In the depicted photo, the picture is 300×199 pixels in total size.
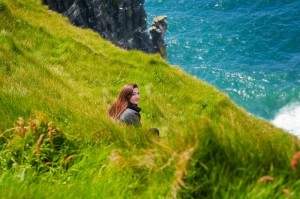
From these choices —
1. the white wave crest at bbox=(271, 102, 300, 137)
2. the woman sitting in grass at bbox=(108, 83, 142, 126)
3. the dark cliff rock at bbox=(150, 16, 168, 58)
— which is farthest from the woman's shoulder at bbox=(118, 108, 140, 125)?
the dark cliff rock at bbox=(150, 16, 168, 58)

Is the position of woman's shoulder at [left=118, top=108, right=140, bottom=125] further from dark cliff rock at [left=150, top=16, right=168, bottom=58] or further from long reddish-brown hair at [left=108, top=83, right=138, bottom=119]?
dark cliff rock at [left=150, top=16, right=168, bottom=58]

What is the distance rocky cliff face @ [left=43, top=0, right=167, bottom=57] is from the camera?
168 ft

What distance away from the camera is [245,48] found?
389 ft

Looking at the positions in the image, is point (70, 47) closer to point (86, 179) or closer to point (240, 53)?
point (86, 179)

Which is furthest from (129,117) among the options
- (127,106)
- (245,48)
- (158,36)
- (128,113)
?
(245,48)

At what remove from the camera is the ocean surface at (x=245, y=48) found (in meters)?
96.5

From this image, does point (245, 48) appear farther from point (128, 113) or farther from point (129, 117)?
point (129, 117)

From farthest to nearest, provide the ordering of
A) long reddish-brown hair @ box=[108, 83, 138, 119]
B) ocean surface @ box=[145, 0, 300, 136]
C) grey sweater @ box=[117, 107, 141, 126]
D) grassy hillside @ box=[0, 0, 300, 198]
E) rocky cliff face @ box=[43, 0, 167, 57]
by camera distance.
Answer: ocean surface @ box=[145, 0, 300, 136] → rocky cliff face @ box=[43, 0, 167, 57] → long reddish-brown hair @ box=[108, 83, 138, 119] → grey sweater @ box=[117, 107, 141, 126] → grassy hillside @ box=[0, 0, 300, 198]

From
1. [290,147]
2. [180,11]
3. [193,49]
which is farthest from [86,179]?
[180,11]

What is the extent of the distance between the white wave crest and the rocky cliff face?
1300 inches

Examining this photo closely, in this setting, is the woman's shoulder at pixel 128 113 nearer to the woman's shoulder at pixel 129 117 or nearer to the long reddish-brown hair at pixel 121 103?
the woman's shoulder at pixel 129 117

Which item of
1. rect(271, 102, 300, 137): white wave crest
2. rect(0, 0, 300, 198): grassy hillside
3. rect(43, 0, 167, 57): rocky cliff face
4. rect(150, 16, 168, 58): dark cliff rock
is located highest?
rect(0, 0, 300, 198): grassy hillside

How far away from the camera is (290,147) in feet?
14.8

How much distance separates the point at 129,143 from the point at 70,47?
16247 millimetres
